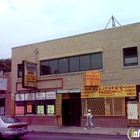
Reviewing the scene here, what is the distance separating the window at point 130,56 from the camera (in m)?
21.6

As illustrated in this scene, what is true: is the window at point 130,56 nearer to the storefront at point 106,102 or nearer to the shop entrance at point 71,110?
the storefront at point 106,102

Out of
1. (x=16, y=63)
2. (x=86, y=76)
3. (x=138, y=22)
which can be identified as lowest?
(x=86, y=76)

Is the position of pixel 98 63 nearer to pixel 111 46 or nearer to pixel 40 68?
pixel 111 46

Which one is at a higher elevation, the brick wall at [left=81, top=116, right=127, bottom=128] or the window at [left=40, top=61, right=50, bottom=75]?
the window at [left=40, top=61, right=50, bottom=75]

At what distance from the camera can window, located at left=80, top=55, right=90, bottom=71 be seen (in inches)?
933

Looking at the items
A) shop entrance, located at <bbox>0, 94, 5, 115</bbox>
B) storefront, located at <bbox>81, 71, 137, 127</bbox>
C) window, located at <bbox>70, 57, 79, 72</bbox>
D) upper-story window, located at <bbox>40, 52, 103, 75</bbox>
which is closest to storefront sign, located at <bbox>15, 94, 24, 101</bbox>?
shop entrance, located at <bbox>0, 94, 5, 115</bbox>

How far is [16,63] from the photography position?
27.9m

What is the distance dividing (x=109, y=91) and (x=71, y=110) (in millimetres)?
3989

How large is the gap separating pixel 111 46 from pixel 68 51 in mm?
4067

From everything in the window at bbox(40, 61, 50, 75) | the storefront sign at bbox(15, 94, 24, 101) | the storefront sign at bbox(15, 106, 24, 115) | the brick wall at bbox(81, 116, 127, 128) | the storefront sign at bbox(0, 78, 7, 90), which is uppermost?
the window at bbox(40, 61, 50, 75)

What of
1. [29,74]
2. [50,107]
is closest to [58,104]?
[50,107]

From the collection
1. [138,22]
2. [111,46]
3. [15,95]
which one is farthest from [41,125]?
[138,22]

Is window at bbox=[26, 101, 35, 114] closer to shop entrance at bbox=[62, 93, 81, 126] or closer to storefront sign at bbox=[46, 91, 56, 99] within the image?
storefront sign at bbox=[46, 91, 56, 99]

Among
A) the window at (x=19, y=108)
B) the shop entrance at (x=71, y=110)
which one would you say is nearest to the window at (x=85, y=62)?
the shop entrance at (x=71, y=110)
